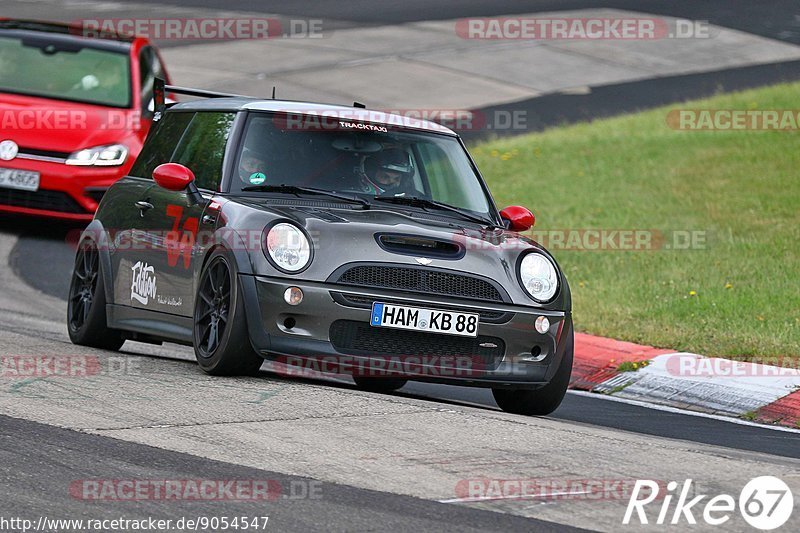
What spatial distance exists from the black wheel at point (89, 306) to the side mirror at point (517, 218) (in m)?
2.47

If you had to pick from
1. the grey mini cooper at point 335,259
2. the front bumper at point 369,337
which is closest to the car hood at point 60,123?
the grey mini cooper at point 335,259

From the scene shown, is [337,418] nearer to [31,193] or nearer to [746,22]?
[31,193]

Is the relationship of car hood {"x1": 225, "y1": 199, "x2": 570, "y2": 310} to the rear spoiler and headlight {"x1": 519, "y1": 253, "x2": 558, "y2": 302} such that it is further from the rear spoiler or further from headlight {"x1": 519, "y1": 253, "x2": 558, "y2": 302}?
the rear spoiler

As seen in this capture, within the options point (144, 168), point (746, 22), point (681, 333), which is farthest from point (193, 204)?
point (746, 22)

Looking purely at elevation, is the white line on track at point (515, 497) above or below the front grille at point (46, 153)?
below

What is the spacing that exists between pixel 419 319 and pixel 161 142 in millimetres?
2636

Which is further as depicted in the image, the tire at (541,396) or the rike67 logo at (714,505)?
the tire at (541,396)

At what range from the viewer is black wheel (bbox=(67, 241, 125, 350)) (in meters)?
9.56

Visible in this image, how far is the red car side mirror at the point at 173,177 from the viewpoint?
8.45 meters

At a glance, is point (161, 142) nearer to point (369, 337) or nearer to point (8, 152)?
point (369, 337)

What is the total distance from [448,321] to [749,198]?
9.18 m

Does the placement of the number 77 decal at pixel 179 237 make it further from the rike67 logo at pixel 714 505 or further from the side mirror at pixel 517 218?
the rike67 logo at pixel 714 505

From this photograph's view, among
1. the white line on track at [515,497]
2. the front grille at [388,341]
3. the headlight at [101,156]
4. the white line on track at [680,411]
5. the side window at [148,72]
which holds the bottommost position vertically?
the white line on track at [680,411]

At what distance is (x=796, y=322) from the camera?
1138cm
